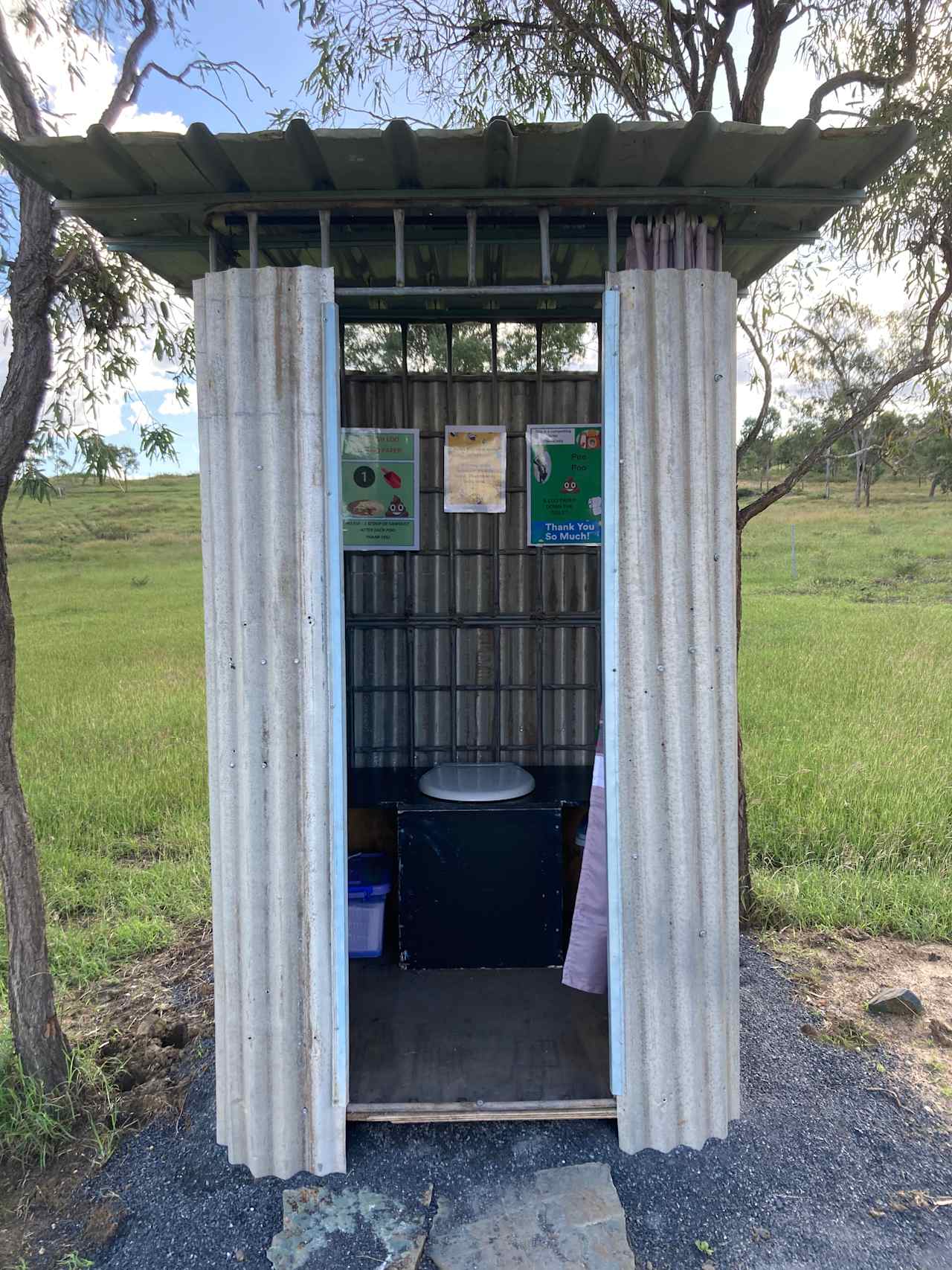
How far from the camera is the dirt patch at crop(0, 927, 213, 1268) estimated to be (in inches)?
95.0

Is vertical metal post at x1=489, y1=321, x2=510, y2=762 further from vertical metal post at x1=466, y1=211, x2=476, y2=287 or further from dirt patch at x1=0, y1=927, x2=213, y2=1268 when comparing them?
dirt patch at x1=0, y1=927, x2=213, y2=1268

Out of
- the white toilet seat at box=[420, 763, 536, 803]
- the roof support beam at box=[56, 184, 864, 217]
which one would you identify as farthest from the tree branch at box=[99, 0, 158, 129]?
the white toilet seat at box=[420, 763, 536, 803]

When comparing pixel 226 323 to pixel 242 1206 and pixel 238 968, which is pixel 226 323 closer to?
pixel 238 968

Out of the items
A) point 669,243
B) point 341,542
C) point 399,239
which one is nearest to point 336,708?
point 341,542

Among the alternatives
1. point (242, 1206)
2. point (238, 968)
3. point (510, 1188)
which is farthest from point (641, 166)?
point (242, 1206)

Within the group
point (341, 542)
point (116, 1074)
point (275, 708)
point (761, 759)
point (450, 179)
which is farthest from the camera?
point (761, 759)

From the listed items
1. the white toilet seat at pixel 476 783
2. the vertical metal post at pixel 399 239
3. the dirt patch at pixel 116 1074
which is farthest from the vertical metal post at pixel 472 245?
the dirt patch at pixel 116 1074

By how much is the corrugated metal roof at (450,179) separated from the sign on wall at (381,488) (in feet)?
3.85

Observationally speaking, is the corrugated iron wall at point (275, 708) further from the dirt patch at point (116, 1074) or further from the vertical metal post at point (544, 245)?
the vertical metal post at point (544, 245)

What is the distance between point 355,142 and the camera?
2.12 meters

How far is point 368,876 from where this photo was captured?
3.78 metres

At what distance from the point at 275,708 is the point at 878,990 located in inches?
119

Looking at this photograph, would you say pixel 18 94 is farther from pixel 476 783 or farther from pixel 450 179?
pixel 476 783

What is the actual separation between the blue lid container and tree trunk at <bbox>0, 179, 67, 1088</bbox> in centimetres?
122
